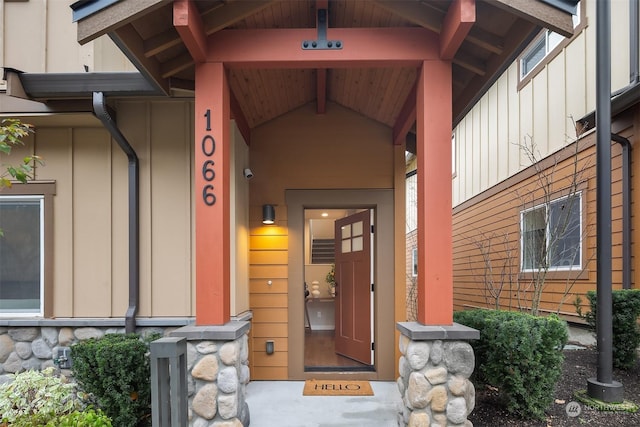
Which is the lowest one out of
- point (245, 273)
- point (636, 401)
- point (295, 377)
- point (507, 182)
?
point (295, 377)

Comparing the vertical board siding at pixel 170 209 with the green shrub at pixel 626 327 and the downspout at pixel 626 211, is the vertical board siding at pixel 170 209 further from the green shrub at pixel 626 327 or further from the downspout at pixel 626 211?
the downspout at pixel 626 211

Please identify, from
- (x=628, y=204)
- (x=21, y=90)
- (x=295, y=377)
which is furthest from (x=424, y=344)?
(x=21, y=90)

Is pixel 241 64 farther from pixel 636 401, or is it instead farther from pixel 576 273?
pixel 576 273

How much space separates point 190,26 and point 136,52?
50 cm

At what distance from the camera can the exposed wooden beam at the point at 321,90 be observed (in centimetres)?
394

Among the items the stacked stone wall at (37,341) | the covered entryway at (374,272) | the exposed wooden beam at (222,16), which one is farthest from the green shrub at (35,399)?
the exposed wooden beam at (222,16)

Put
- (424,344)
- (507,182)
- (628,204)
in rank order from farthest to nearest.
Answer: (507,182) → (628,204) → (424,344)

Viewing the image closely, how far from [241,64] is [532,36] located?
→ 6.60 ft

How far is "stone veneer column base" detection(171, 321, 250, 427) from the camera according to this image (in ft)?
8.72

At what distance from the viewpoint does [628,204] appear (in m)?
4.28

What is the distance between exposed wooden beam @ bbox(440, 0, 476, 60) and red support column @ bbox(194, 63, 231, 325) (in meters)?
1.58

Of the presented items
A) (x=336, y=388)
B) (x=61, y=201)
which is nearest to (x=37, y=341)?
(x=61, y=201)

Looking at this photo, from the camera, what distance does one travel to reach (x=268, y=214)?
14.9 ft

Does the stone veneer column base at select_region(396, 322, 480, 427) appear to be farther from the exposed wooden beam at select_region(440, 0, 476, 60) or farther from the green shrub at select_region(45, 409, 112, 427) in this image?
the green shrub at select_region(45, 409, 112, 427)
